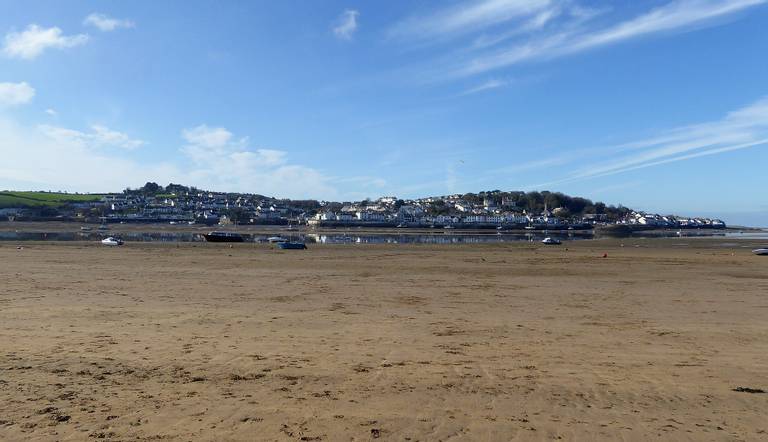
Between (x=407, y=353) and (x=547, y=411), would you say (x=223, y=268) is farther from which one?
(x=547, y=411)

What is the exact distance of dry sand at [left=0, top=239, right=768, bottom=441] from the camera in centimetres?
614

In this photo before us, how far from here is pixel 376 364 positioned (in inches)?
348

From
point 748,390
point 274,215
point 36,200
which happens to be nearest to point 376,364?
point 748,390

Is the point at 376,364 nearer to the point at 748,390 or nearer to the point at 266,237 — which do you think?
the point at 748,390

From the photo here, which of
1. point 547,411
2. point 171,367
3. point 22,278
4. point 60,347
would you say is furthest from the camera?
point 22,278

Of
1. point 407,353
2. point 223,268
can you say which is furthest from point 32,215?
point 407,353

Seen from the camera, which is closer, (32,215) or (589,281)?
(589,281)

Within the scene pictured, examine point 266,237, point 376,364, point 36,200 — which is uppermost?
point 36,200

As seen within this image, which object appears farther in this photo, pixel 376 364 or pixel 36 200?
pixel 36 200

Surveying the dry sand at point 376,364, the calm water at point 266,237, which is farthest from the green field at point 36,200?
the dry sand at point 376,364

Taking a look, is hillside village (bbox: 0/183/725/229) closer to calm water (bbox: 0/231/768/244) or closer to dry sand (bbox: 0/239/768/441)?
calm water (bbox: 0/231/768/244)

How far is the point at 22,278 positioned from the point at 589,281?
23500 mm

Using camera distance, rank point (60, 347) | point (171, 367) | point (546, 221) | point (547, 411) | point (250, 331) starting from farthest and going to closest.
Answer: point (546, 221) → point (250, 331) → point (60, 347) → point (171, 367) → point (547, 411)

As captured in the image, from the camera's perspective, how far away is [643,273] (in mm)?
27328
